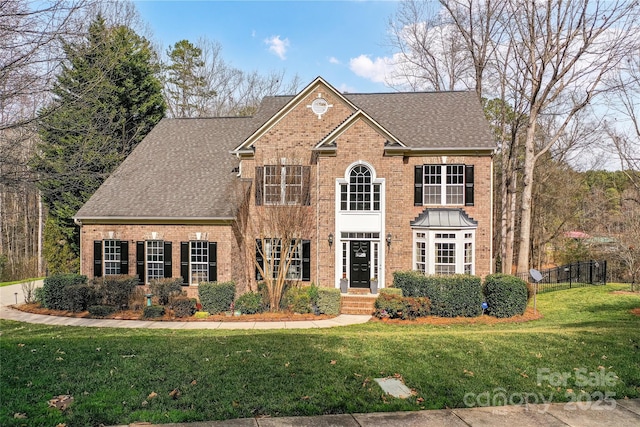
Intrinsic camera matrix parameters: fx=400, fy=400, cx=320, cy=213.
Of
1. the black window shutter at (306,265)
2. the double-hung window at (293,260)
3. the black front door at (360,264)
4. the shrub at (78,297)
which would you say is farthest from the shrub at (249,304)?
the shrub at (78,297)

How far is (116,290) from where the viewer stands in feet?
52.5

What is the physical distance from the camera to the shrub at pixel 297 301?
1528 cm

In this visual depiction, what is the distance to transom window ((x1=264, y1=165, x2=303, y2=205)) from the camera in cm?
1701

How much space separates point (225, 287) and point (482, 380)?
1103cm

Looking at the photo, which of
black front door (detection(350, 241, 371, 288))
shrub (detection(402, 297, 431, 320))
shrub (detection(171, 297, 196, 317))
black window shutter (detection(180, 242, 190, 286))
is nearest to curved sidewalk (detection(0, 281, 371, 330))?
shrub (detection(171, 297, 196, 317))

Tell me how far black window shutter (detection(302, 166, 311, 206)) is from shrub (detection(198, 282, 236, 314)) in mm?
4926

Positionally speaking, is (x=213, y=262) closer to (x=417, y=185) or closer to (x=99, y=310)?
(x=99, y=310)

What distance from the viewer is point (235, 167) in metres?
19.5

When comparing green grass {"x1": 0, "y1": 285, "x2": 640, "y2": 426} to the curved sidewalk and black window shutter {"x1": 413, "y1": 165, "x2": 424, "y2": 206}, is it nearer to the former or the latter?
the curved sidewalk

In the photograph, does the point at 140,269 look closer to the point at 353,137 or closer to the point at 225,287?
the point at 225,287

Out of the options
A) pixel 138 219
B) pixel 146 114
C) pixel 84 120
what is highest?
pixel 146 114

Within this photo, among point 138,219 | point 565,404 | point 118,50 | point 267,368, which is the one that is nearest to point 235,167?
point 138,219

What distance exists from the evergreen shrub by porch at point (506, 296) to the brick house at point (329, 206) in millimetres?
1838

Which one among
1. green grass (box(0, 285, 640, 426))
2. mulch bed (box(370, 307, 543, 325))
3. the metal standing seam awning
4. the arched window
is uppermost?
the arched window
